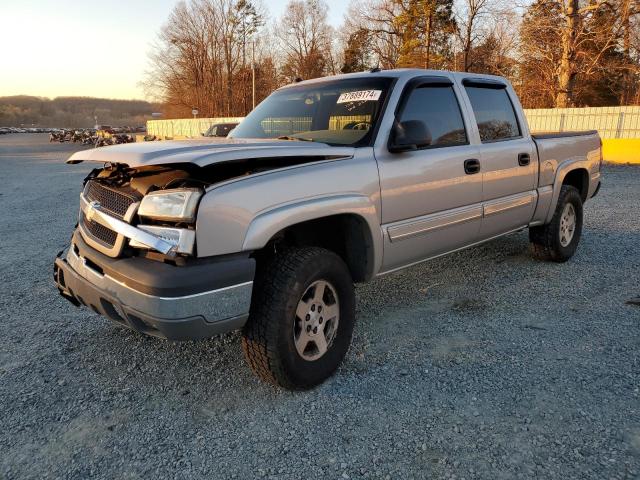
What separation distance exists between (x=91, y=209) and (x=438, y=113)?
8.56 ft

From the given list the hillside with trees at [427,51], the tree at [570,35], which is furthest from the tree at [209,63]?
the tree at [570,35]

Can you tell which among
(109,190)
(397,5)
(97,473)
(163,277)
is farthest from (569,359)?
(397,5)

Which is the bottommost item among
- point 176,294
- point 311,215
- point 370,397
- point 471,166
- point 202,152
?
point 370,397

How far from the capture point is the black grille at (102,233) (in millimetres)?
2674

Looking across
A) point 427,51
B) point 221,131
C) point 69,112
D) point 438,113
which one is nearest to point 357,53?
point 427,51

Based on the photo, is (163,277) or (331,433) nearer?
(163,277)

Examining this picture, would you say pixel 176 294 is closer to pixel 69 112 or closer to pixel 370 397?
pixel 370 397

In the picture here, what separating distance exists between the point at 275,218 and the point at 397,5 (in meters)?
44.3

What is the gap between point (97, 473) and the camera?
2.26 m

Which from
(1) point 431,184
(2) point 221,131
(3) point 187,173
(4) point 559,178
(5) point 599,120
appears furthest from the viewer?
(5) point 599,120

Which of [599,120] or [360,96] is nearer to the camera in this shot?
[360,96]

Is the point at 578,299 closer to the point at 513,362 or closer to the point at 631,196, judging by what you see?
the point at 513,362

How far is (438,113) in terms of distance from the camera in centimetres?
382

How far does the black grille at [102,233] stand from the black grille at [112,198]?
111mm
